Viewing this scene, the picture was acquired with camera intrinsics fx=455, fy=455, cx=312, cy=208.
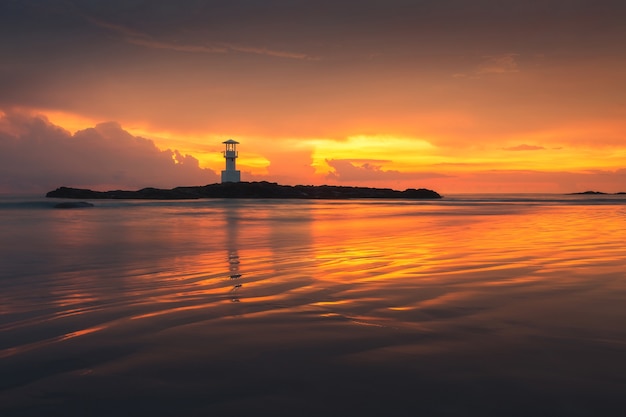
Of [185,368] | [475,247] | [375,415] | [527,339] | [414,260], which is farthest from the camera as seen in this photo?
[475,247]

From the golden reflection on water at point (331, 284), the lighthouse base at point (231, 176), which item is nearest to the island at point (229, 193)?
the lighthouse base at point (231, 176)

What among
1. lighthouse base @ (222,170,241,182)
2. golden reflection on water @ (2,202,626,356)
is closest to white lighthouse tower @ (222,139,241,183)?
lighthouse base @ (222,170,241,182)

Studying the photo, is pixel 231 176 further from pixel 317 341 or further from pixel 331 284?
pixel 317 341

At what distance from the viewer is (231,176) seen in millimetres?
82688

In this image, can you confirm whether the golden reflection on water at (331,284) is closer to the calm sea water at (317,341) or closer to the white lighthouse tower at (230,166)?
the calm sea water at (317,341)

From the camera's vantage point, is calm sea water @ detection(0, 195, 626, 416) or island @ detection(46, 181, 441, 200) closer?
calm sea water @ detection(0, 195, 626, 416)

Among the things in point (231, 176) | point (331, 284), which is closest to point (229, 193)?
point (231, 176)

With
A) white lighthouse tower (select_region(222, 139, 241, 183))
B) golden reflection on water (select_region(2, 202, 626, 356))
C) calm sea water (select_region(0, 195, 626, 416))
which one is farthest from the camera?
white lighthouse tower (select_region(222, 139, 241, 183))

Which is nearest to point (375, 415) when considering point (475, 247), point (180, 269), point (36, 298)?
point (36, 298)

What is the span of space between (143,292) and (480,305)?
4.73m

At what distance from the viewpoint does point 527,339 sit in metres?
4.28

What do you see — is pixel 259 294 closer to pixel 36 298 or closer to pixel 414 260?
pixel 36 298

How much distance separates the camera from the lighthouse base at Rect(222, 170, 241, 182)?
8225 centimetres

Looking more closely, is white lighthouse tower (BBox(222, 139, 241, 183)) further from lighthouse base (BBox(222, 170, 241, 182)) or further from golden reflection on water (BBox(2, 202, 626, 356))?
golden reflection on water (BBox(2, 202, 626, 356))
